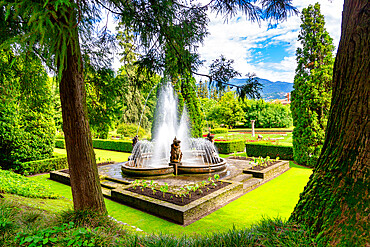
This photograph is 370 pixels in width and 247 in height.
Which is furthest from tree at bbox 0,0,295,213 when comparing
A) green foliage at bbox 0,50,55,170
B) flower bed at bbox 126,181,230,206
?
green foliage at bbox 0,50,55,170

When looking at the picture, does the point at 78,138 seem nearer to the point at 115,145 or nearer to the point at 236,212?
the point at 236,212

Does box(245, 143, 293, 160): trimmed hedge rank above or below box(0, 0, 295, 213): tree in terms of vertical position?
below

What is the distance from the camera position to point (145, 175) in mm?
7602

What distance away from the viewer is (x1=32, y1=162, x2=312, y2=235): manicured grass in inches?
173

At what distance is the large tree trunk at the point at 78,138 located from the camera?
302cm

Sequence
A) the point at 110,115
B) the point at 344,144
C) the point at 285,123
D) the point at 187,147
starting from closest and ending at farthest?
1. the point at 344,144
2. the point at 110,115
3. the point at 187,147
4. the point at 285,123

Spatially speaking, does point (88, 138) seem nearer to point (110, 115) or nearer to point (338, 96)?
point (110, 115)

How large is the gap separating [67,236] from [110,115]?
3.00 metres

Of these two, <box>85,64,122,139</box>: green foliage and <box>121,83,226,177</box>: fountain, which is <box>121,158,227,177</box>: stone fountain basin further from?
<box>85,64,122,139</box>: green foliage

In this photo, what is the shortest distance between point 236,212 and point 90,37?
5.04 m

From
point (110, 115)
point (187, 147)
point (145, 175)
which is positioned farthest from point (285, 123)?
point (110, 115)

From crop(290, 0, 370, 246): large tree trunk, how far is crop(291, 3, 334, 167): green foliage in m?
7.96

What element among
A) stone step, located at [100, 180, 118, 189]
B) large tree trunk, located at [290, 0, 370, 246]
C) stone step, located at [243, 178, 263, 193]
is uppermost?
large tree trunk, located at [290, 0, 370, 246]

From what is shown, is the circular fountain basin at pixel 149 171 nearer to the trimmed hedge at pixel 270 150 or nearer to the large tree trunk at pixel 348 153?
the large tree trunk at pixel 348 153
